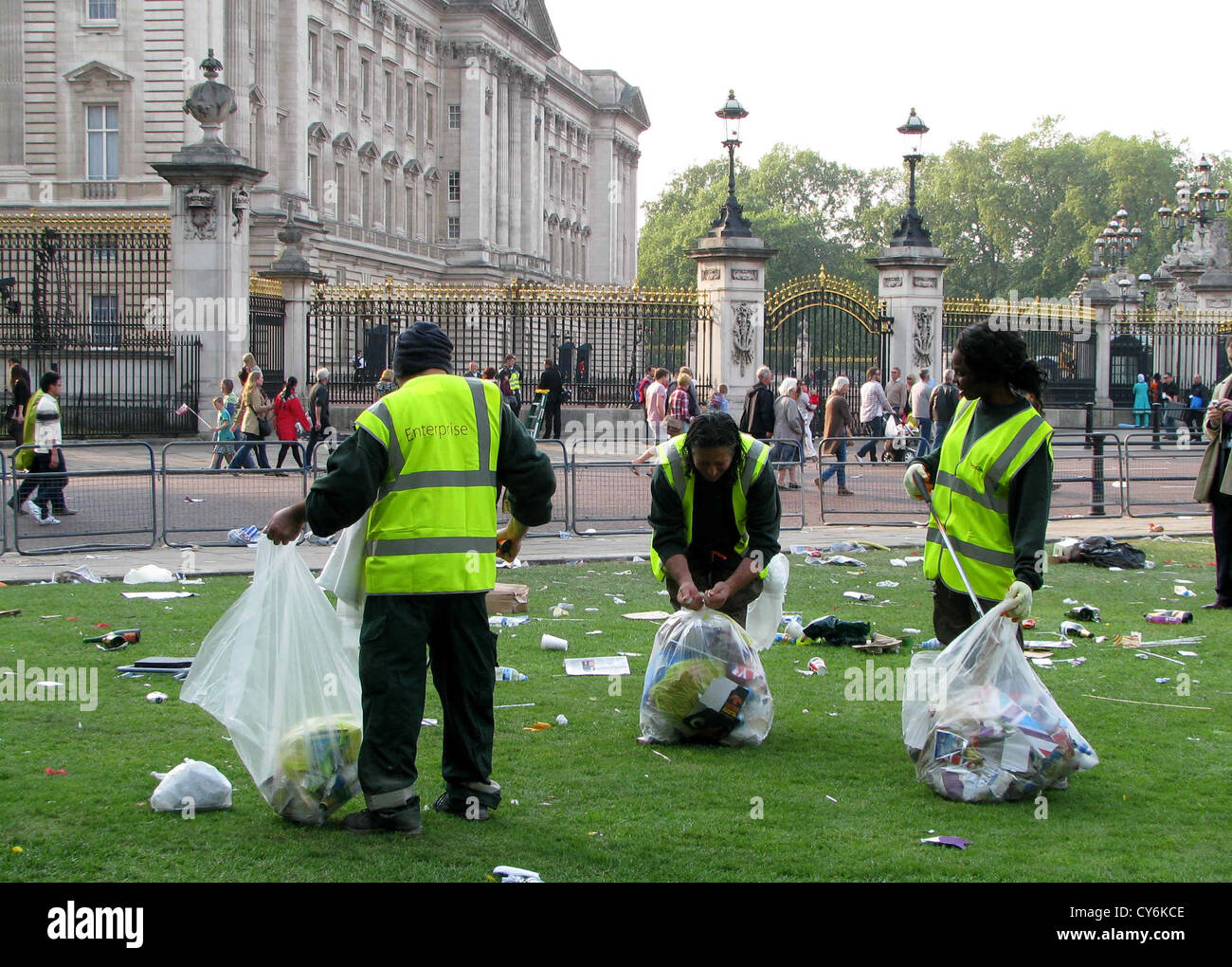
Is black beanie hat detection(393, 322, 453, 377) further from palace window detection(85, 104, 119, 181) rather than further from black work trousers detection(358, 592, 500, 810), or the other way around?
palace window detection(85, 104, 119, 181)

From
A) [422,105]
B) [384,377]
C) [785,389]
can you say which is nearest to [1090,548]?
[785,389]

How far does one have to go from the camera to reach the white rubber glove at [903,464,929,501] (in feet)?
20.3

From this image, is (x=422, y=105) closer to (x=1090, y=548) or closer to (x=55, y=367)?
(x=55, y=367)

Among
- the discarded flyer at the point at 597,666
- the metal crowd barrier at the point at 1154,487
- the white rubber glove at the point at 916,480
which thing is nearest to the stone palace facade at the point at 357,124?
the metal crowd barrier at the point at 1154,487

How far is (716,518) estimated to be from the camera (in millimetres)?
6480

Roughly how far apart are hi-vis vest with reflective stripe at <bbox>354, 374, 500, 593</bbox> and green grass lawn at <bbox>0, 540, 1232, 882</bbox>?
3.03 ft

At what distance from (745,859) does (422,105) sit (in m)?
65.8

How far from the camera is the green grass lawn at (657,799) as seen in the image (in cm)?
477

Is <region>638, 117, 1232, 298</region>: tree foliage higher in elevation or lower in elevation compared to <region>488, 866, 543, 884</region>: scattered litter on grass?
higher

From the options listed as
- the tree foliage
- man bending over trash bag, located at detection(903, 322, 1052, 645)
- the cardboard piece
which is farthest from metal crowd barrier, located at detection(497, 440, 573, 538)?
the tree foliage

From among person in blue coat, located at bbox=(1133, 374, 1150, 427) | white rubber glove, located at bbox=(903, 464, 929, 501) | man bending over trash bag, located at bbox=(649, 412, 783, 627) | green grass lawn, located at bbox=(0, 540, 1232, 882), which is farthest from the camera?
person in blue coat, located at bbox=(1133, 374, 1150, 427)

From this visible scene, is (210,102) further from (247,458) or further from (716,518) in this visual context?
(716,518)

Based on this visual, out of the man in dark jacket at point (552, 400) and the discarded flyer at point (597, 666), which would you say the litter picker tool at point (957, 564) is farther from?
the man in dark jacket at point (552, 400)

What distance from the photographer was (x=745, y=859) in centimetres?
484
